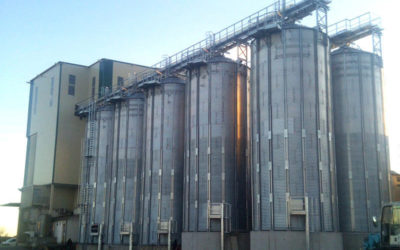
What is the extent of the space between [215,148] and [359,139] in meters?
12.6

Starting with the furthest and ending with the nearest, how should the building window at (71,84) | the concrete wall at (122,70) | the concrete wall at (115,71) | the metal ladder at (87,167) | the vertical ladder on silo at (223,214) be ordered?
the building window at (71,84), the concrete wall at (122,70), the concrete wall at (115,71), the metal ladder at (87,167), the vertical ladder on silo at (223,214)

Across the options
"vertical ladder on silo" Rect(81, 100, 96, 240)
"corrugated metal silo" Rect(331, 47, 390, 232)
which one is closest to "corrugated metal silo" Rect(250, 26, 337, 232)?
"corrugated metal silo" Rect(331, 47, 390, 232)

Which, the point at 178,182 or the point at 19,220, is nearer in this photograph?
the point at 178,182

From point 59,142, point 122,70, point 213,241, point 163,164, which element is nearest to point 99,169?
point 59,142

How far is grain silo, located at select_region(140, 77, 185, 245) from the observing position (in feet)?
165

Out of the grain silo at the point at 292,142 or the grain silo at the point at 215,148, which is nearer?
the grain silo at the point at 292,142

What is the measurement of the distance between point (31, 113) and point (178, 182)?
39.1 metres

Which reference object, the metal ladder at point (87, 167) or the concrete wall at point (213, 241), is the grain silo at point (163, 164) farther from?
the metal ladder at point (87, 167)

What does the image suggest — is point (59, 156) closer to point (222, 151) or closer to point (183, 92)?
point (183, 92)

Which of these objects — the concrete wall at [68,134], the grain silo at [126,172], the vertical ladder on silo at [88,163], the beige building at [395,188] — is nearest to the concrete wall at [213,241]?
the grain silo at [126,172]

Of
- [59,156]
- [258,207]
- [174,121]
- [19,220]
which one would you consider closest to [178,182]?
[174,121]

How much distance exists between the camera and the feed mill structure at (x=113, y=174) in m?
56.2

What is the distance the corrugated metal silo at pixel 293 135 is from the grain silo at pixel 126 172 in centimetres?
1871

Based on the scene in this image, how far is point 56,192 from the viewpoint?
231 ft
